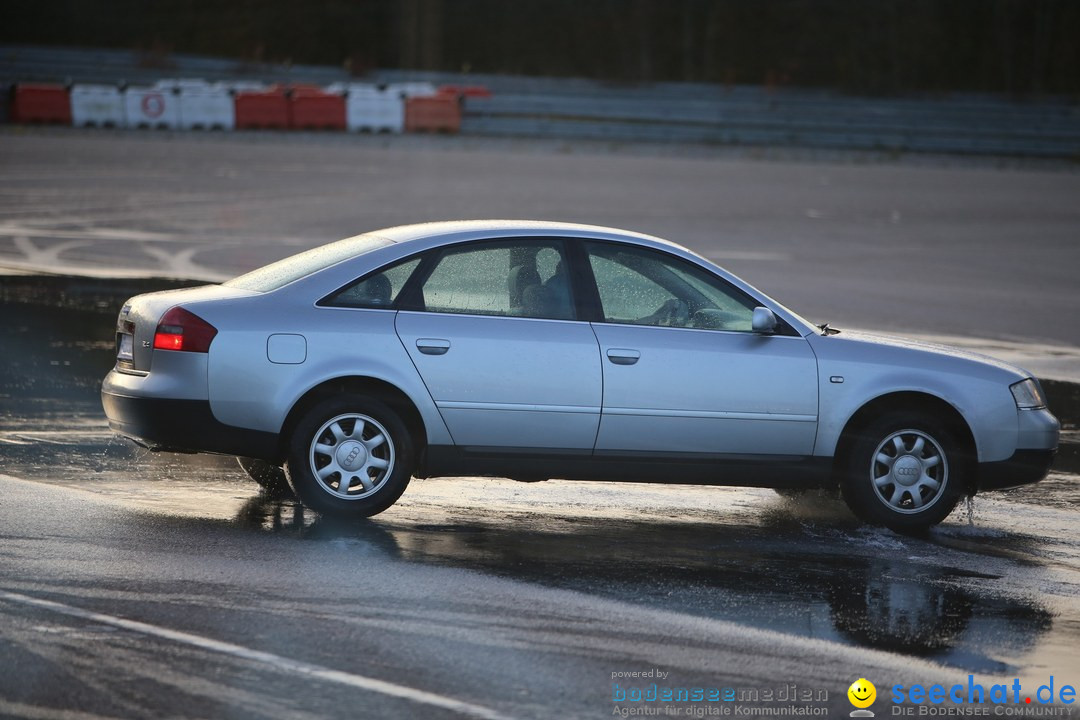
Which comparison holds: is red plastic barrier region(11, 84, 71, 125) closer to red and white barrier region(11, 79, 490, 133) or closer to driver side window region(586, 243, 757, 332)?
red and white barrier region(11, 79, 490, 133)

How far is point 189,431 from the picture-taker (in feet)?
22.2

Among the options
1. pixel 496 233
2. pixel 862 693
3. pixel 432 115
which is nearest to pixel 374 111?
pixel 432 115

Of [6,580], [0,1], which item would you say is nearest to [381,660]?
[6,580]

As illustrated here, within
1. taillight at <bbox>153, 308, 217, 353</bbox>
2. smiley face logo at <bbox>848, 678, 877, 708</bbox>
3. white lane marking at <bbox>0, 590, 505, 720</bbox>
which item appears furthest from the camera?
taillight at <bbox>153, 308, 217, 353</bbox>

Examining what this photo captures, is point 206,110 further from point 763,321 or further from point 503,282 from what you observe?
point 763,321

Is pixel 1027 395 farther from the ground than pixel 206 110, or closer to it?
closer to it

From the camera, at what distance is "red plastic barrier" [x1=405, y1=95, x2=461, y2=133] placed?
123 feet

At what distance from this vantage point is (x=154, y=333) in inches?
270

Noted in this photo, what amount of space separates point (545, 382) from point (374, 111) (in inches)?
1256

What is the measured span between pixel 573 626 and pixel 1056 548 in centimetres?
279

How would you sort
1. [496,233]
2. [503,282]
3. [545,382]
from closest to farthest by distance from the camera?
[545,382] → [503,282] → [496,233]

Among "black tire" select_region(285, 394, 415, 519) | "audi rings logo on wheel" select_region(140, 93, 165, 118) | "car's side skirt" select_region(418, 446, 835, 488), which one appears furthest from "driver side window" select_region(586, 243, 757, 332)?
"audi rings logo on wheel" select_region(140, 93, 165, 118)

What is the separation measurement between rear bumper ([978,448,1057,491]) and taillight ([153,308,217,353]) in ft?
12.5

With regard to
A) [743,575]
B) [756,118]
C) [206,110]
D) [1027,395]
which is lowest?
[743,575]
